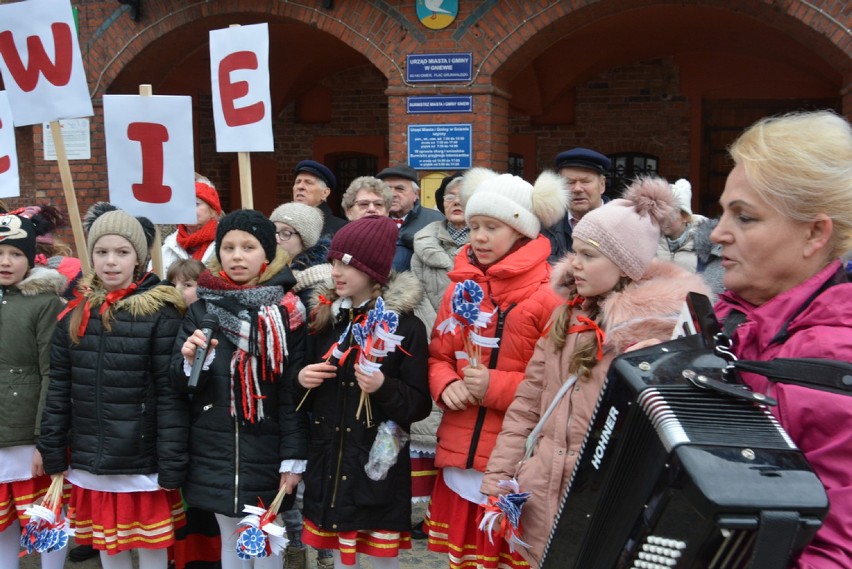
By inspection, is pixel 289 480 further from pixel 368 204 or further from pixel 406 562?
pixel 368 204

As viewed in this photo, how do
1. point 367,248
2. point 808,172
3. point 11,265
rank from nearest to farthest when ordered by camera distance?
1. point 808,172
2. point 367,248
3. point 11,265

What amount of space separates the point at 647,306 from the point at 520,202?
3.05ft

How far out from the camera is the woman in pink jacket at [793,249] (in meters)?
1.22

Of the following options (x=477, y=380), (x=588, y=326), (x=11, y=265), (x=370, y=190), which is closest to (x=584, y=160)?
(x=370, y=190)

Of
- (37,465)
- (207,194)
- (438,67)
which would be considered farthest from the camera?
(438,67)

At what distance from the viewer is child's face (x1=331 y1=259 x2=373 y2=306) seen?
117 inches

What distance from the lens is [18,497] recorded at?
11.2 ft

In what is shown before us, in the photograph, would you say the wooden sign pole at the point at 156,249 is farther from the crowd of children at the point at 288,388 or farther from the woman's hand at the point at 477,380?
the woman's hand at the point at 477,380

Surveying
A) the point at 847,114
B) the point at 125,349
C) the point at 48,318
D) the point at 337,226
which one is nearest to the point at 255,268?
the point at 125,349

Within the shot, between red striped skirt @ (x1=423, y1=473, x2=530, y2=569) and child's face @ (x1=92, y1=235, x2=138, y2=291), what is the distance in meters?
1.62

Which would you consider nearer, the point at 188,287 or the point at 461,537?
the point at 461,537

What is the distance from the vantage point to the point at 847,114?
6.96 meters

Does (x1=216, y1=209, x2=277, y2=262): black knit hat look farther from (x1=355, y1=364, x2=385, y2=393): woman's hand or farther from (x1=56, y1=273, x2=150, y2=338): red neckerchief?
(x1=355, y1=364, x2=385, y2=393): woman's hand

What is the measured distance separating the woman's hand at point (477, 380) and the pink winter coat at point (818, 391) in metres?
1.38
